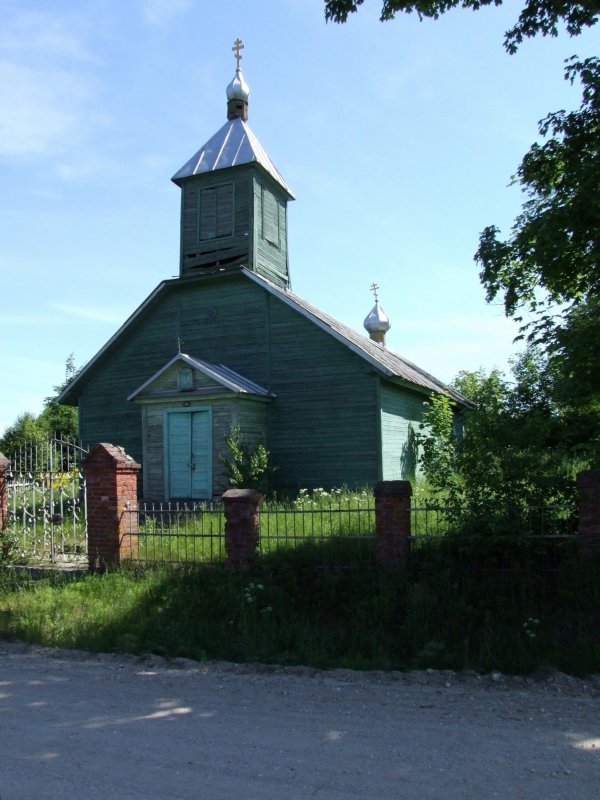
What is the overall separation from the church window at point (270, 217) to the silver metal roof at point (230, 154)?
50cm

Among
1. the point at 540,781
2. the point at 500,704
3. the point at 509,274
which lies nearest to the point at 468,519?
the point at 500,704

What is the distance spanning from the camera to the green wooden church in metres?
15.3

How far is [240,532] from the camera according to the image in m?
8.68

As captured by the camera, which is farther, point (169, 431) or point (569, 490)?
point (169, 431)

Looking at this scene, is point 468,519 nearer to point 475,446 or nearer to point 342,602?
point 475,446

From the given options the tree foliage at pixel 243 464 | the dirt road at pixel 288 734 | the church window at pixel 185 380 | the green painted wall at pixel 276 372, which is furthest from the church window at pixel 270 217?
the dirt road at pixel 288 734

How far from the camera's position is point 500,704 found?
5391mm

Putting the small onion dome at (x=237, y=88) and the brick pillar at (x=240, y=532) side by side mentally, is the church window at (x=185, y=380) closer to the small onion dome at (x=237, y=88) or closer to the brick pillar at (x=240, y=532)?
the brick pillar at (x=240, y=532)

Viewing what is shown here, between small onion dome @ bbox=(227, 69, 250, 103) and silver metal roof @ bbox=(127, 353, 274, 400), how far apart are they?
28.3 feet

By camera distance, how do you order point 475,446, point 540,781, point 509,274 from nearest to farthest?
point 540,781, point 475,446, point 509,274

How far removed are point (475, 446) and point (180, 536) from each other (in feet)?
14.1

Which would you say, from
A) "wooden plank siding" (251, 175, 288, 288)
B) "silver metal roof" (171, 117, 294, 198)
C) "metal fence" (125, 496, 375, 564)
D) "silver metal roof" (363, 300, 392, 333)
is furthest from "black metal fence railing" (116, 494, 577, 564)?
"silver metal roof" (363, 300, 392, 333)

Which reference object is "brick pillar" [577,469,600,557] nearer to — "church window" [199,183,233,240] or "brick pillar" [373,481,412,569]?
"brick pillar" [373,481,412,569]

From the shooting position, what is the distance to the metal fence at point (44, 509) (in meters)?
10.4
